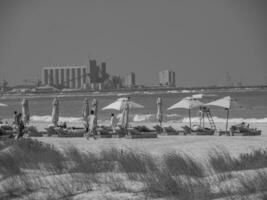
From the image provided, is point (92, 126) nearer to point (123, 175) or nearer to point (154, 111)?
point (123, 175)

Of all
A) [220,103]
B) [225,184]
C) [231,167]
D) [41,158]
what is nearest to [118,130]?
[220,103]

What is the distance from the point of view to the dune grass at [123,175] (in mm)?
7293

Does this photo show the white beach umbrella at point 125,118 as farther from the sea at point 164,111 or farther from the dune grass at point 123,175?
the dune grass at point 123,175

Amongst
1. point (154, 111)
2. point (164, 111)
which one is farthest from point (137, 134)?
point (164, 111)

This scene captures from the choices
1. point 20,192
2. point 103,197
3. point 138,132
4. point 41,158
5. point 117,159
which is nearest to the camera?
point 103,197

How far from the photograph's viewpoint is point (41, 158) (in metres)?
10.6

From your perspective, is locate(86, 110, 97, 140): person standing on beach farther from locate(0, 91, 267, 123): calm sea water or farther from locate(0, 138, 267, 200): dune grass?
locate(0, 138, 267, 200): dune grass

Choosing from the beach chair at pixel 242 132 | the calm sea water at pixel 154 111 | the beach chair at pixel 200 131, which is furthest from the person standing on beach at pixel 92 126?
the calm sea water at pixel 154 111

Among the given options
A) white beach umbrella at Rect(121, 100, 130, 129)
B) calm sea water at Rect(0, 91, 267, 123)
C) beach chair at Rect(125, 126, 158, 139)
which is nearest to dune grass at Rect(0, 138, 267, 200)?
beach chair at Rect(125, 126, 158, 139)

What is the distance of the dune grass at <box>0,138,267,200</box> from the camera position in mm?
7293

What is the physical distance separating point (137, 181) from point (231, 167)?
5.18ft

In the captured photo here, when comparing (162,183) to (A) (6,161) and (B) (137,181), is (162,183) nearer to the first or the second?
(B) (137,181)

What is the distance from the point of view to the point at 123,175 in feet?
27.9

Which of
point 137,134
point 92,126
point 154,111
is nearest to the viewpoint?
point 92,126
